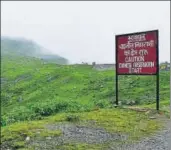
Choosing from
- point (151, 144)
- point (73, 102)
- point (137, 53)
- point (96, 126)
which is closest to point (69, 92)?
point (73, 102)

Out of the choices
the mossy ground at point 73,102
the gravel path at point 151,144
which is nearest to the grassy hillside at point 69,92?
the mossy ground at point 73,102

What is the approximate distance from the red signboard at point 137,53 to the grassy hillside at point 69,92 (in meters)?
2.84

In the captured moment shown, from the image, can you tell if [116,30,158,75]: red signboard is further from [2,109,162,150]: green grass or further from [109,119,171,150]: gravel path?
[109,119,171,150]: gravel path

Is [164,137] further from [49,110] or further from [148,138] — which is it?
[49,110]

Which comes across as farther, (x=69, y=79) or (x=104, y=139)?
(x=69, y=79)

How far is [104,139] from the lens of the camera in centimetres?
1931

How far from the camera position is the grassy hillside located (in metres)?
29.0

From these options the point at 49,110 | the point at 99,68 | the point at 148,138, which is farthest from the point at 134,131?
the point at 99,68

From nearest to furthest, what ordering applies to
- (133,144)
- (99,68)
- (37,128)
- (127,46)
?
(133,144)
(37,128)
(127,46)
(99,68)

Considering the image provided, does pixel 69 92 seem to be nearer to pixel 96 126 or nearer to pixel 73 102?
pixel 73 102

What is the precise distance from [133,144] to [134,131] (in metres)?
2.38

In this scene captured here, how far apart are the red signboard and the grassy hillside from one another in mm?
2839

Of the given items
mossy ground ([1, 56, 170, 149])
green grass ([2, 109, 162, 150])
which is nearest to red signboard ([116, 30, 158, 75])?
mossy ground ([1, 56, 170, 149])

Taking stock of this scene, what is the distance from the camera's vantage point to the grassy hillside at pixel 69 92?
28969 millimetres
